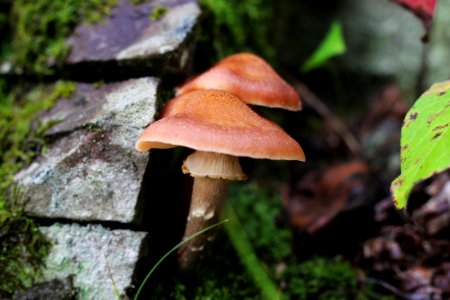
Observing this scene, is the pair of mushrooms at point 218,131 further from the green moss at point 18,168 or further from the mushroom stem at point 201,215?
the green moss at point 18,168

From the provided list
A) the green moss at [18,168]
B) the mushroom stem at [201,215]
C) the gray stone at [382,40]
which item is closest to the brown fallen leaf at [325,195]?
the mushroom stem at [201,215]

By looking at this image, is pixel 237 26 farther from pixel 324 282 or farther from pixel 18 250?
pixel 18 250

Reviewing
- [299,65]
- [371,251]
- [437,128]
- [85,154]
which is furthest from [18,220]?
[299,65]

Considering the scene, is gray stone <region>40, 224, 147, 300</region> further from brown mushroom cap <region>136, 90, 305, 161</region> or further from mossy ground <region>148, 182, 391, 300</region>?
brown mushroom cap <region>136, 90, 305, 161</region>

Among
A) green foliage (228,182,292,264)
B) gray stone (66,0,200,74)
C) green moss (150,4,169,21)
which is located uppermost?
green moss (150,4,169,21)

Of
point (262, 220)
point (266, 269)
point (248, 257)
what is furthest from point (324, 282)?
point (262, 220)

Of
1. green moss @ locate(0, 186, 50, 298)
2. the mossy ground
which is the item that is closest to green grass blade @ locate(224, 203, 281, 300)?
the mossy ground

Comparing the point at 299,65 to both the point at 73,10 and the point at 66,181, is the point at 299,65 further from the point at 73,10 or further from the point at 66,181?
the point at 66,181
